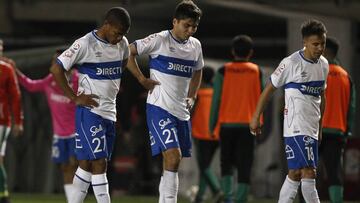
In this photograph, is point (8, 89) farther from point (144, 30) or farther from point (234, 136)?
point (144, 30)

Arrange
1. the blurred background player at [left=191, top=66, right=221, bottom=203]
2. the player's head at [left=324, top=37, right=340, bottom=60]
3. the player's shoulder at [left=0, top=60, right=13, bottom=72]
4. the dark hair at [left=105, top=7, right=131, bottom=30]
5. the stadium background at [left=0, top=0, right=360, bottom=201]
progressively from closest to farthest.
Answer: the dark hair at [left=105, top=7, right=131, bottom=30]
the player's head at [left=324, top=37, right=340, bottom=60]
the player's shoulder at [left=0, top=60, right=13, bottom=72]
the blurred background player at [left=191, top=66, right=221, bottom=203]
the stadium background at [left=0, top=0, right=360, bottom=201]

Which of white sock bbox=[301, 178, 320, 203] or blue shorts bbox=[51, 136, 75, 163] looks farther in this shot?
blue shorts bbox=[51, 136, 75, 163]

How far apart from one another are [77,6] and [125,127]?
699 cm

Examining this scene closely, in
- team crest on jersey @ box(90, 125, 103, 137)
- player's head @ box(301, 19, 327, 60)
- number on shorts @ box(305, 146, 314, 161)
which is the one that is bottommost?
number on shorts @ box(305, 146, 314, 161)

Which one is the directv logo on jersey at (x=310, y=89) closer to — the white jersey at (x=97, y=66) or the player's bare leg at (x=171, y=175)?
the player's bare leg at (x=171, y=175)

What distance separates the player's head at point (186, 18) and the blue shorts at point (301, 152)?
143 centimetres

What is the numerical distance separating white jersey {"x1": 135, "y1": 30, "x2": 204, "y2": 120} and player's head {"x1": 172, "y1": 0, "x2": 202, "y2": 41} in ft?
0.50

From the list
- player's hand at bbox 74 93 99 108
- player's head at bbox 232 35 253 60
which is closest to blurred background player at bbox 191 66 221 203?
player's head at bbox 232 35 253 60

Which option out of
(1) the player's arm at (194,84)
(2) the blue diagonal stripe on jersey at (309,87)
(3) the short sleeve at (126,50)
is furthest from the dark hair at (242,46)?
(3) the short sleeve at (126,50)

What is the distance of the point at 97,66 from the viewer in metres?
12.2

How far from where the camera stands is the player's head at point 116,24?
12.0 meters

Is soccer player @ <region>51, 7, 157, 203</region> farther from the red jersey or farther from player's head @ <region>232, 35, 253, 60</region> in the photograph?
the red jersey

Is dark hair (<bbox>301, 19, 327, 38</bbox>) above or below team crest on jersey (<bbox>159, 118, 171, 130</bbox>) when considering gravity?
above

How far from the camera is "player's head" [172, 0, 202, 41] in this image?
12.4 meters
